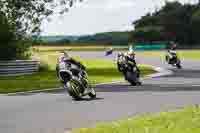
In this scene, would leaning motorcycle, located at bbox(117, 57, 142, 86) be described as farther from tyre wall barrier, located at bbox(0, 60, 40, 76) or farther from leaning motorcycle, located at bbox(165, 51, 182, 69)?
leaning motorcycle, located at bbox(165, 51, 182, 69)

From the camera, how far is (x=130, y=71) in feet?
86.4

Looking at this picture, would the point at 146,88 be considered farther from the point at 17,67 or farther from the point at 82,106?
the point at 17,67

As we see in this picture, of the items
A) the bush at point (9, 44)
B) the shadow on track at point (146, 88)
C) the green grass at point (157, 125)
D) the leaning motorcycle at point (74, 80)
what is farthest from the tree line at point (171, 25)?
the green grass at point (157, 125)

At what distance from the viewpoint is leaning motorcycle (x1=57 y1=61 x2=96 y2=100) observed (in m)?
19.5

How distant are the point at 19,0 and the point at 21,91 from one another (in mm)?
19999

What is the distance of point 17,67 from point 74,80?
14.9m

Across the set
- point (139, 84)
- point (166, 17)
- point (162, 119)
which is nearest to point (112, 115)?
point (162, 119)

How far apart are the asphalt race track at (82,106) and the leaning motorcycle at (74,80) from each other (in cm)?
28

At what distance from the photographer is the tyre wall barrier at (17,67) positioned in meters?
33.2

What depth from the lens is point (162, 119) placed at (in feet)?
43.0

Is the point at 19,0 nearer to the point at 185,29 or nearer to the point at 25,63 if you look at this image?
the point at 25,63

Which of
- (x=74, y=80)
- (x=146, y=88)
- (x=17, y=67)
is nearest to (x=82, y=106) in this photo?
(x=74, y=80)

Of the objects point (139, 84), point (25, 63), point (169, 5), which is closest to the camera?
point (139, 84)

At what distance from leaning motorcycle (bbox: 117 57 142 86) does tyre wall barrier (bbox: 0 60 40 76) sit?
830 cm
